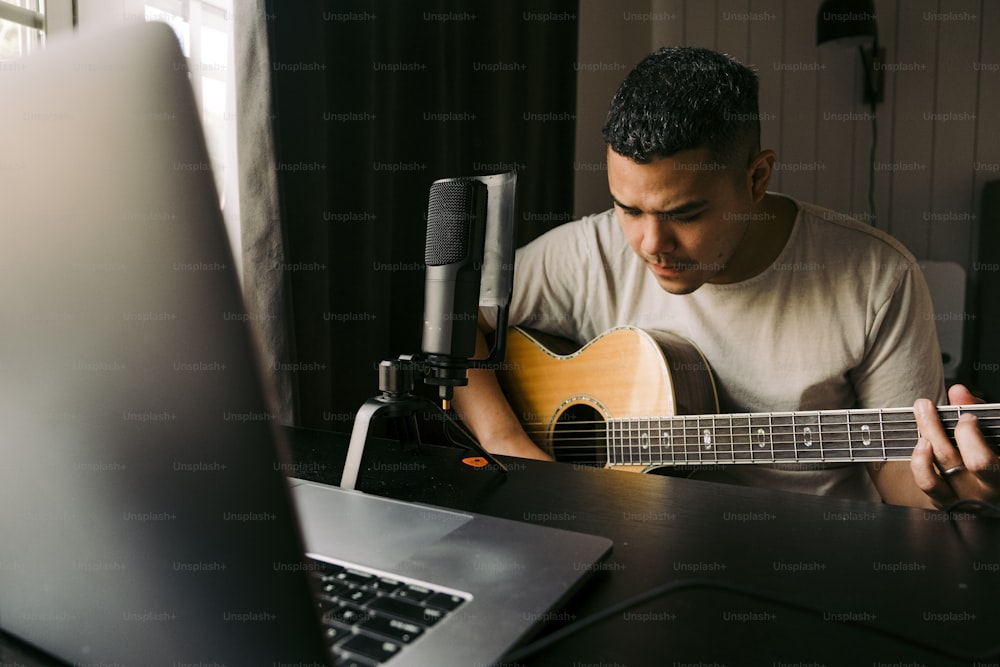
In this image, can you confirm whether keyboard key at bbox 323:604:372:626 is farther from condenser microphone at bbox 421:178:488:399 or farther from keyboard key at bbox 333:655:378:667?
condenser microphone at bbox 421:178:488:399

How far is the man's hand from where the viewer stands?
853 mm

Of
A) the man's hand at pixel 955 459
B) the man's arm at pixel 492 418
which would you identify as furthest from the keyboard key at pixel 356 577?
the man's arm at pixel 492 418

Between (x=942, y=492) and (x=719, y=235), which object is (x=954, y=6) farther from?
(x=942, y=492)

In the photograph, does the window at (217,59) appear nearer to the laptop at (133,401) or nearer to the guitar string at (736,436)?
the guitar string at (736,436)

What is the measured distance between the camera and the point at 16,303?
0.28 metres

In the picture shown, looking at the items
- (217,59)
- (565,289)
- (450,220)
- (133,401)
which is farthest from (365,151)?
(133,401)

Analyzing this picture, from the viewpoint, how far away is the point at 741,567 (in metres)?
0.51

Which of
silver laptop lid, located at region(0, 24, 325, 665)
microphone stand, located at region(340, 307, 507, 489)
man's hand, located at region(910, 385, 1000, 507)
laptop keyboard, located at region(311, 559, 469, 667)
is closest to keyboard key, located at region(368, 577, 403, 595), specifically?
laptop keyboard, located at region(311, 559, 469, 667)

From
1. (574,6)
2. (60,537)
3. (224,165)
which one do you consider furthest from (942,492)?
(574,6)

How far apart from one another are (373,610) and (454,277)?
401 millimetres

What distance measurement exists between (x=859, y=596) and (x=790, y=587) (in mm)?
43

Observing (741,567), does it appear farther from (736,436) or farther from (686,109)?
(686,109)

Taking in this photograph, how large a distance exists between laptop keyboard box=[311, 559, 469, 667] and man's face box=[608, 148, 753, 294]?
1.01 meters

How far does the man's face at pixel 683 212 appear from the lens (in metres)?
1.26
